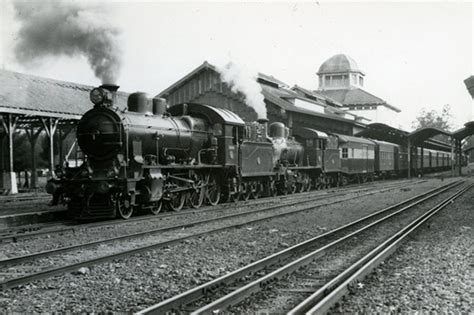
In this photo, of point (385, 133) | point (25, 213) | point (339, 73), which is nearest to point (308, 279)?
point (25, 213)

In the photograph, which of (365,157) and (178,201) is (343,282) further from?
Result: (365,157)

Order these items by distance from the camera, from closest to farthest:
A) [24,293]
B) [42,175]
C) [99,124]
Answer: [24,293]
[99,124]
[42,175]

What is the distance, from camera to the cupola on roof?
243 ft

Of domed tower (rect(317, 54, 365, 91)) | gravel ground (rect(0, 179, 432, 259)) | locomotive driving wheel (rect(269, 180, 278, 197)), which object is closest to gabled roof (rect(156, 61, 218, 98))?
locomotive driving wheel (rect(269, 180, 278, 197))

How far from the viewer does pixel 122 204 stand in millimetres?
13227

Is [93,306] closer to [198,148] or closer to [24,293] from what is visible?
[24,293]

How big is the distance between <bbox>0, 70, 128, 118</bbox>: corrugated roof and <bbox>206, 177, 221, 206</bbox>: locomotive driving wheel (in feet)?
31.9

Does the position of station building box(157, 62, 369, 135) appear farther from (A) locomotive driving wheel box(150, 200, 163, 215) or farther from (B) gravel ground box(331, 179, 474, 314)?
(B) gravel ground box(331, 179, 474, 314)

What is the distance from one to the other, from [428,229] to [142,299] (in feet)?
25.6

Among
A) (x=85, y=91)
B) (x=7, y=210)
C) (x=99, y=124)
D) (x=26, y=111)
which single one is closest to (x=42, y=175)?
(x=85, y=91)

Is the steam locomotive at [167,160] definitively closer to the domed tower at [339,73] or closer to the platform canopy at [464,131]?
the platform canopy at [464,131]

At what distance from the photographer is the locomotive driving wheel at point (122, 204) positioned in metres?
12.9

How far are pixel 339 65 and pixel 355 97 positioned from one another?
22.2 ft

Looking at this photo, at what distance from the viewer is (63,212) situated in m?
14.0
